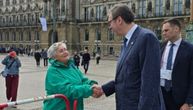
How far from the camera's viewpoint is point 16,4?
9431 cm

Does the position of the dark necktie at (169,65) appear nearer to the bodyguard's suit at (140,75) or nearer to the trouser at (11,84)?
the bodyguard's suit at (140,75)

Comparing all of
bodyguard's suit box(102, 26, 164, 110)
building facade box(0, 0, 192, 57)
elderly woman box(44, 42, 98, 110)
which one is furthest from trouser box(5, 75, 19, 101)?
building facade box(0, 0, 192, 57)

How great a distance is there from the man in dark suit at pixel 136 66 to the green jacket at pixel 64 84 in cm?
59

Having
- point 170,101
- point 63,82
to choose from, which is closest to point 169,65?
point 170,101

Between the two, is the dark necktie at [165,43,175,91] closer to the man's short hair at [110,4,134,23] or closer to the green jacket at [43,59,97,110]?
the green jacket at [43,59,97,110]

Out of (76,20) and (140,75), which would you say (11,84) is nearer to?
(140,75)

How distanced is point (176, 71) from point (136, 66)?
145 cm

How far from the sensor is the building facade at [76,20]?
62.0 meters

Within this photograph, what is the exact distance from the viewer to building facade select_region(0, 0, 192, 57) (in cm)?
6197

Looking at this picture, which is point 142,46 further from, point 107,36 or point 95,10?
point 95,10

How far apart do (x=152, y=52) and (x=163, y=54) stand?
1.69 meters

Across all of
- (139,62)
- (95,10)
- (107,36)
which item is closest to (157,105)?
(139,62)

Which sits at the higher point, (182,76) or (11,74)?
(182,76)

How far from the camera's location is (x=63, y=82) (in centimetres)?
493
